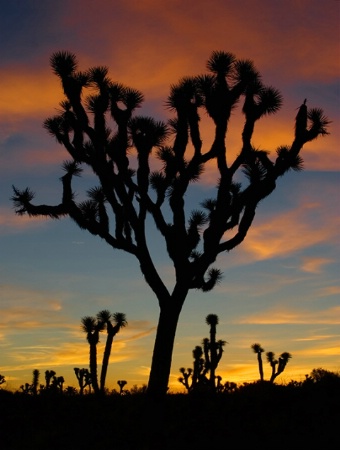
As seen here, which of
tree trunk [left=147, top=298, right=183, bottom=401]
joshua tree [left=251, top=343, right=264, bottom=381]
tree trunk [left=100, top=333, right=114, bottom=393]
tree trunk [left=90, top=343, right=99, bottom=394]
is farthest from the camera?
joshua tree [left=251, top=343, right=264, bottom=381]

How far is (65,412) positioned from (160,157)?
673 centimetres

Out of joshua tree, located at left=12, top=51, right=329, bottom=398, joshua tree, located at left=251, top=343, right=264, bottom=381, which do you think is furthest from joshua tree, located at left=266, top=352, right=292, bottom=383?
joshua tree, located at left=12, top=51, right=329, bottom=398

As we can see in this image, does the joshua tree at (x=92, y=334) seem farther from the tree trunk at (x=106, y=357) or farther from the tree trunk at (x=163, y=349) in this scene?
the tree trunk at (x=163, y=349)

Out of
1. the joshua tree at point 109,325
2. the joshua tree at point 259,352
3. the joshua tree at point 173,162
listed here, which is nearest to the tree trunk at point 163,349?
the joshua tree at point 173,162

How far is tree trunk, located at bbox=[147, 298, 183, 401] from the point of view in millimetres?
14633

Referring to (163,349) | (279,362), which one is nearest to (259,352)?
(279,362)

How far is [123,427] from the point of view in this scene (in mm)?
13516

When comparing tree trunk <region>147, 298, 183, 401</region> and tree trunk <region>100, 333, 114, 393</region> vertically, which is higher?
tree trunk <region>100, 333, 114, 393</region>

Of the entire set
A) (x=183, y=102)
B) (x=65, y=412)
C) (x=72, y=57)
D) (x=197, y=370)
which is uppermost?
(x=72, y=57)

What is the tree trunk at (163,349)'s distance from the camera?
48.0ft

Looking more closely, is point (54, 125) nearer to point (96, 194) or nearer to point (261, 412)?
point (96, 194)

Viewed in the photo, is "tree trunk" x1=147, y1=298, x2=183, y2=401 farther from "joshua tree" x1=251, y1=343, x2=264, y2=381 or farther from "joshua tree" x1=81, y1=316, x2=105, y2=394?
"joshua tree" x1=251, y1=343, x2=264, y2=381

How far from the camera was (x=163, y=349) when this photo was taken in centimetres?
1486

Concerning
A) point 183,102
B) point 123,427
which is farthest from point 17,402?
point 183,102
